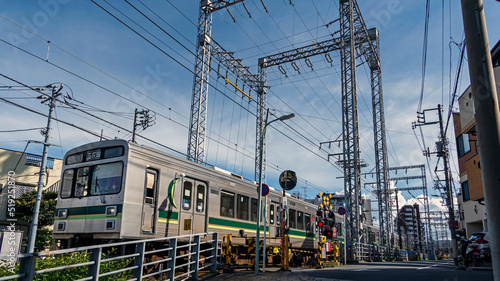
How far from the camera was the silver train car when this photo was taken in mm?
9430

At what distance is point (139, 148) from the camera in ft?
32.9

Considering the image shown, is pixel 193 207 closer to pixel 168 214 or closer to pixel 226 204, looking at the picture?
pixel 168 214

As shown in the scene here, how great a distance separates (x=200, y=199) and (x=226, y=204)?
151 centimetres

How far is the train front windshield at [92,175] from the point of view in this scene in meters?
9.75

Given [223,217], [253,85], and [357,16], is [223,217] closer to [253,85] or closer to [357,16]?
[253,85]

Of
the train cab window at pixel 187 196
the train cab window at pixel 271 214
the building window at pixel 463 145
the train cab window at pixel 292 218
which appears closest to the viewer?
the train cab window at pixel 187 196

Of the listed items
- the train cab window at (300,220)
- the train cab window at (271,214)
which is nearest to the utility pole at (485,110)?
the train cab window at (271,214)

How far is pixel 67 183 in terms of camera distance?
35.2ft

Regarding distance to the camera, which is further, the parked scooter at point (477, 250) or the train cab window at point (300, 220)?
the train cab window at point (300, 220)

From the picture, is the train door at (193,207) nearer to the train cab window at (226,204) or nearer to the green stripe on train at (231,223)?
the green stripe on train at (231,223)

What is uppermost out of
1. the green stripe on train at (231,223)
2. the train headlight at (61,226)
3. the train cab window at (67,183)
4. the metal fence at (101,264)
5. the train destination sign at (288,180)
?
the train destination sign at (288,180)

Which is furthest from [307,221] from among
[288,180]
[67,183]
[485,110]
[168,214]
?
[485,110]

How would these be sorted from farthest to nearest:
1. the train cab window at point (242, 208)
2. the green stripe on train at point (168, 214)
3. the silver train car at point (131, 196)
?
the train cab window at point (242, 208) < the green stripe on train at point (168, 214) < the silver train car at point (131, 196)

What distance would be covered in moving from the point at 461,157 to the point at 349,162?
1013 centimetres
